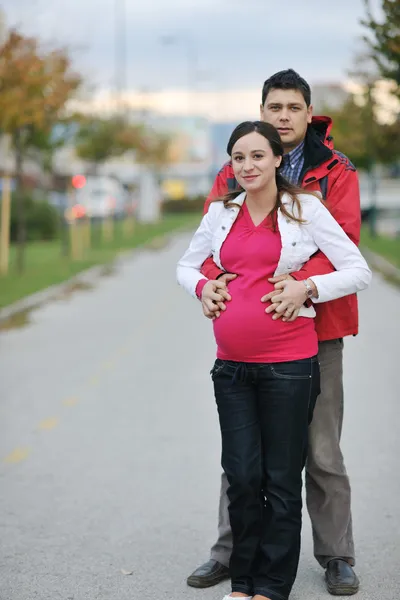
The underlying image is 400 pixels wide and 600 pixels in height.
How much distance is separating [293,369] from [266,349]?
0.13m

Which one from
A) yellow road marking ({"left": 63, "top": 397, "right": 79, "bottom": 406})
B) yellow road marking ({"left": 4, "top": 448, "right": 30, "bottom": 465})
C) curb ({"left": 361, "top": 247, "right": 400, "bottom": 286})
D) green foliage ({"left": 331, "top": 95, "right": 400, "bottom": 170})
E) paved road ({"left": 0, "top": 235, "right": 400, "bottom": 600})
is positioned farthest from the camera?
green foliage ({"left": 331, "top": 95, "right": 400, "bottom": 170})

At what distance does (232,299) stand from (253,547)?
98 centimetres

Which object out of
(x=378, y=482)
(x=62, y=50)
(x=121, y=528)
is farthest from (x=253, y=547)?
(x=62, y=50)

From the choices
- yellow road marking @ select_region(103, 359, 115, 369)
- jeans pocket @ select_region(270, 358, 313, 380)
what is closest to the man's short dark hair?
jeans pocket @ select_region(270, 358, 313, 380)

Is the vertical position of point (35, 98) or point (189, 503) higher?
point (35, 98)

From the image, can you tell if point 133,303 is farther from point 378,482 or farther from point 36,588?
point 36,588

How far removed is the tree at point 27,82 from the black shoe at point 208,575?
54.5 feet

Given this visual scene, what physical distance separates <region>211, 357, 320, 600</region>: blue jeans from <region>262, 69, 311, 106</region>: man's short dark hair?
1066mm

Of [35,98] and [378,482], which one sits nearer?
[378,482]

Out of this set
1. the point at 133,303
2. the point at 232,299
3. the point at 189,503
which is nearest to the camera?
the point at 232,299

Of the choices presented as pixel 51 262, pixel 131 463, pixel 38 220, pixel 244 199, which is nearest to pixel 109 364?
pixel 131 463

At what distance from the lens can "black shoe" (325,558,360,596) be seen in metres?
4.92

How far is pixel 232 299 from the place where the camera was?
448 cm

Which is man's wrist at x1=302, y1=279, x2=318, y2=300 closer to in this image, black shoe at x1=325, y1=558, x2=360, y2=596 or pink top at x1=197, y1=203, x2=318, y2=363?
pink top at x1=197, y1=203, x2=318, y2=363
